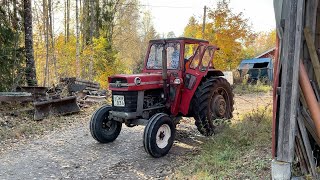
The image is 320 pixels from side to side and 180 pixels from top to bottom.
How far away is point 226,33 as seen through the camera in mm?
17094

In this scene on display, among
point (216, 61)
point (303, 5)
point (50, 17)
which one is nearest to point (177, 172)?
point (303, 5)

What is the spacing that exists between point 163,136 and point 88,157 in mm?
1384

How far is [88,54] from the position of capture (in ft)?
55.6

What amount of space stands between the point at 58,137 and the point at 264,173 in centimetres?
464

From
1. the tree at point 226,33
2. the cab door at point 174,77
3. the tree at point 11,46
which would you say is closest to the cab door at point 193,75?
the cab door at point 174,77

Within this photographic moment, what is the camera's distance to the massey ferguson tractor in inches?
219

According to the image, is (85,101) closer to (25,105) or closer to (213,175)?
(25,105)

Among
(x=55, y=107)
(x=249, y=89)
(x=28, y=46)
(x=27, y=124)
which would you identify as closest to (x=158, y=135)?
(x=27, y=124)

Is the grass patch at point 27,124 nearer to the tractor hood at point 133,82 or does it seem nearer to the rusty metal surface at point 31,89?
the rusty metal surface at point 31,89

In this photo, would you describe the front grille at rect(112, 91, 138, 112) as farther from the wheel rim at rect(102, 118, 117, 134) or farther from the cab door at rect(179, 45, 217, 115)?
the cab door at rect(179, 45, 217, 115)

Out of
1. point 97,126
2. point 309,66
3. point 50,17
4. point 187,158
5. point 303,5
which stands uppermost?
point 50,17

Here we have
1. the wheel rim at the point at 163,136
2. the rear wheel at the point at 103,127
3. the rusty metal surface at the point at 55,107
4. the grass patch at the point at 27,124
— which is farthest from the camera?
the rusty metal surface at the point at 55,107

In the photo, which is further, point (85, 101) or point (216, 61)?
point (216, 61)

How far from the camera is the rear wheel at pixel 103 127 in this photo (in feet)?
19.6
